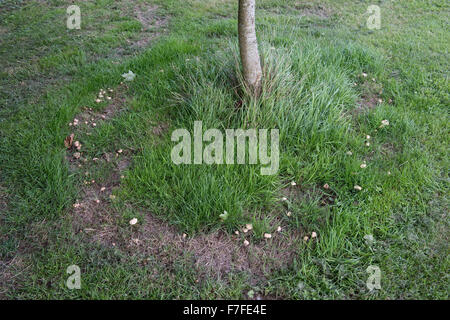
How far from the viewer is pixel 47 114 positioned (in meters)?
3.43

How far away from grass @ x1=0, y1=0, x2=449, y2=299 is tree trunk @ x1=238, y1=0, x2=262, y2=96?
12 cm

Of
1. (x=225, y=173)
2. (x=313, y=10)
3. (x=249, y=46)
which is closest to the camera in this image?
(x=225, y=173)

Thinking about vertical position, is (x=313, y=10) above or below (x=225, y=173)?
above

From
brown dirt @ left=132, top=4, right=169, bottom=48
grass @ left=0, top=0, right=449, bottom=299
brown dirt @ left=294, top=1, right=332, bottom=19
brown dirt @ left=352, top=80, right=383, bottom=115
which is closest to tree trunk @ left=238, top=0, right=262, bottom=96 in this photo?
grass @ left=0, top=0, right=449, bottom=299

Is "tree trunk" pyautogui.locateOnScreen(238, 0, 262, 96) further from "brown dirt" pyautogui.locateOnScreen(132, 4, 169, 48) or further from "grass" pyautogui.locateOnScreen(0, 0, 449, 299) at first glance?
"brown dirt" pyautogui.locateOnScreen(132, 4, 169, 48)

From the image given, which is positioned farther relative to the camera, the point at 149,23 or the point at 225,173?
the point at 149,23

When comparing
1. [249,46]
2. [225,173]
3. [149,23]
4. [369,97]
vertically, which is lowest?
[225,173]

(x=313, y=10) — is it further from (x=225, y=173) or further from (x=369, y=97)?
(x=225, y=173)

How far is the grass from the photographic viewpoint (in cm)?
223

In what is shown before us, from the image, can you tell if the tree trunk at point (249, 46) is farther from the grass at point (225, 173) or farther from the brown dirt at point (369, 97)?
the brown dirt at point (369, 97)

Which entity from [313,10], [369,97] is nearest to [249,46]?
[369,97]

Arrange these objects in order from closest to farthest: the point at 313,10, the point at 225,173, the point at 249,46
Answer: the point at 225,173, the point at 249,46, the point at 313,10

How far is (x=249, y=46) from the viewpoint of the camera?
3.20 meters

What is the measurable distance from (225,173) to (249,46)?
4.26 feet
